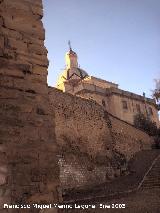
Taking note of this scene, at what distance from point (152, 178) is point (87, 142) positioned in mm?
5067

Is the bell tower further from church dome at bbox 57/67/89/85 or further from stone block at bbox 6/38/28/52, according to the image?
stone block at bbox 6/38/28/52

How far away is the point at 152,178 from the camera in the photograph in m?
16.2

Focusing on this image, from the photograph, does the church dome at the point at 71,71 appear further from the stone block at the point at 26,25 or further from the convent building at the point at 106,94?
the stone block at the point at 26,25

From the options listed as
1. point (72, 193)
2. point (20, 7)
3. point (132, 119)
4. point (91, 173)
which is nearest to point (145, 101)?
point (132, 119)

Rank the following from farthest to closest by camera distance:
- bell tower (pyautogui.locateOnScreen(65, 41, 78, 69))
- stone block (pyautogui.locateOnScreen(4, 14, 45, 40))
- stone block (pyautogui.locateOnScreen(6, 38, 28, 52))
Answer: bell tower (pyautogui.locateOnScreen(65, 41, 78, 69)), stone block (pyautogui.locateOnScreen(4, 14, 45, 40)), stone block (pyautogui.locateOnScreen(6, 38, 28, 52))

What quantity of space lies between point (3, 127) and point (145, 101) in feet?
120

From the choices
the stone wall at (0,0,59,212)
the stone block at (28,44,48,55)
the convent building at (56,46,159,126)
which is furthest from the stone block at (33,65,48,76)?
the convent building at (56,46,159,126)

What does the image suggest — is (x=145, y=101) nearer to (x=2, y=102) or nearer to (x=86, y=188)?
(x=86, y=188)

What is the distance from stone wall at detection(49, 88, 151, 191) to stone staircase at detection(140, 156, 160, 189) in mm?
2747

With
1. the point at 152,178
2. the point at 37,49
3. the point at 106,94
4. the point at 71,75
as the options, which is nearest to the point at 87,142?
the point at 152,178

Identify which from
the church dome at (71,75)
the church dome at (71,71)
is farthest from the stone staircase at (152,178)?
the church dome at (71,75)

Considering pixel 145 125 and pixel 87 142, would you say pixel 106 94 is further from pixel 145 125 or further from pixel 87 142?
pixel 87 142

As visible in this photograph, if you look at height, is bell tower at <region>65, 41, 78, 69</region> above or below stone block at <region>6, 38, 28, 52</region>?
above

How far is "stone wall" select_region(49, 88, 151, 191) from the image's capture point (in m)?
17.2
